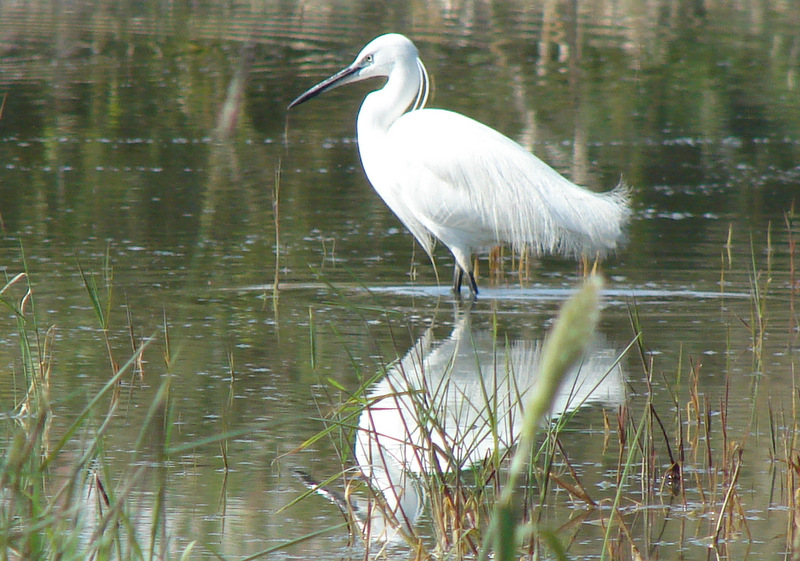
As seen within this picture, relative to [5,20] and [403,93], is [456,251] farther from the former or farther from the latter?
[5,20]

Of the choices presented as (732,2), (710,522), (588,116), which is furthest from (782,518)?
(732,2)

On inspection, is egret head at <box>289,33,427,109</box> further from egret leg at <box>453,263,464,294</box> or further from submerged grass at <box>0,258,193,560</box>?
submerged grass at <box>0,258,193,560</box>

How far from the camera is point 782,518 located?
3.06 meters

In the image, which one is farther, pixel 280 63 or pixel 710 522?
pixel 280 63

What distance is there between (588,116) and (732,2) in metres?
12.0

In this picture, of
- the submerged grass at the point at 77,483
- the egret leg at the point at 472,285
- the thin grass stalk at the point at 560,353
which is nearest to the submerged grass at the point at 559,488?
the submerged grass at the point at 77,483

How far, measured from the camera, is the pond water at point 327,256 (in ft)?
10.9

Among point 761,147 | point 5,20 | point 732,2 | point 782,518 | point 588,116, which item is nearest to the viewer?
point 782,518

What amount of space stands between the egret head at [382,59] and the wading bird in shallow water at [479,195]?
0.42 m

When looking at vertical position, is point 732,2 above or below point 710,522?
above

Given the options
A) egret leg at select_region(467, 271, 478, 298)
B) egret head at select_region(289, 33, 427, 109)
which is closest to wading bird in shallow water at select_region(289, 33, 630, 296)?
egret leg at select_region(467, 271, 478, 298)

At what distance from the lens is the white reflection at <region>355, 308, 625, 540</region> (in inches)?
114

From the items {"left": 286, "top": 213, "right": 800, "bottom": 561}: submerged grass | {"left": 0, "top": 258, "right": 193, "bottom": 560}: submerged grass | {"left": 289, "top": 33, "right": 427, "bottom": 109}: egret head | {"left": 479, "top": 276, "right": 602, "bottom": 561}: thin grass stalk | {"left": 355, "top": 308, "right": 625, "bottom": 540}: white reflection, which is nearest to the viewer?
{"left": 479, "top": 276, "right": 602, "bottom": 561}: thin grass stalk

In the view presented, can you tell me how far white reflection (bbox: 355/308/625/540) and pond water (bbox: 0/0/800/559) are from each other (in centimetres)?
11
